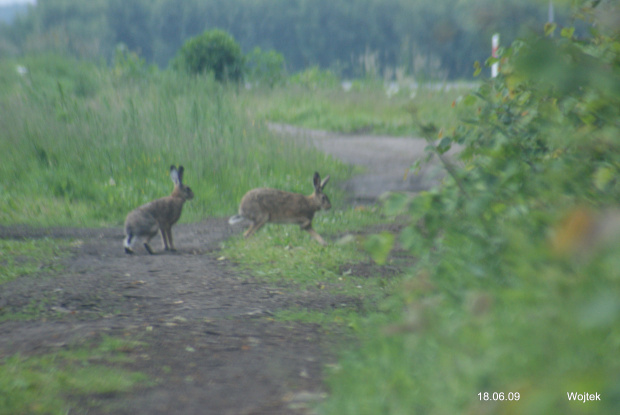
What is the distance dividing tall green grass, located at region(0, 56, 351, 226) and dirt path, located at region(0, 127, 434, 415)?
260 centimetres

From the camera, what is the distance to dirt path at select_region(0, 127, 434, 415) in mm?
3283

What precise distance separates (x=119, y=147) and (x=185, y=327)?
26.0 ft

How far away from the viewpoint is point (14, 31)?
15312mm

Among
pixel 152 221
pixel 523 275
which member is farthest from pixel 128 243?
pixel 523 275

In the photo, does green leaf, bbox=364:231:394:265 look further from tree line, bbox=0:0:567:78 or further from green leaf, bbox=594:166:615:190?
tree line, bbox=0:0:567:78

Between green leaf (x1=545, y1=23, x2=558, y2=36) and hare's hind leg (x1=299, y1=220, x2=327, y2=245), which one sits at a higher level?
green leaf (x1=545, y1=23, x2=558, y2=36)

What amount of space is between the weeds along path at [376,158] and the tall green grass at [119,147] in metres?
0.59

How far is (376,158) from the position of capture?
1513 cm

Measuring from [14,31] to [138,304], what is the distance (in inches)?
484

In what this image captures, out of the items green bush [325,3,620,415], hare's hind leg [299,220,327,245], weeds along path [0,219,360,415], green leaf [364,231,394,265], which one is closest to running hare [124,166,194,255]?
weeds along path [0,219,360,415]

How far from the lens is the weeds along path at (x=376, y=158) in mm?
11939

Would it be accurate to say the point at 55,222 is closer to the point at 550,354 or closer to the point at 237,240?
the point at 237,240

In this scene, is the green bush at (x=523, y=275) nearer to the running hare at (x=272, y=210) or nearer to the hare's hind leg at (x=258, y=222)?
the running hare at (x=272, y=210)

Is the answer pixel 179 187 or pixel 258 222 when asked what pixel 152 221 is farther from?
pixel 258 222
